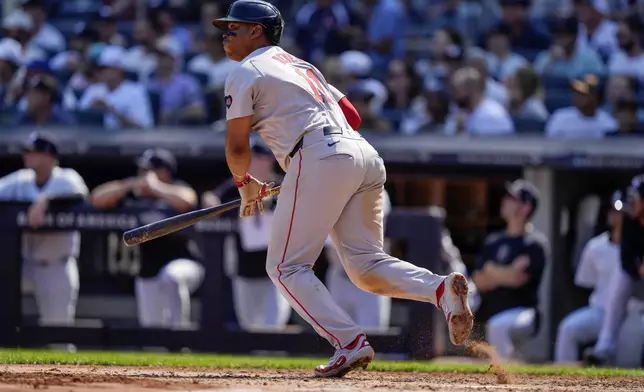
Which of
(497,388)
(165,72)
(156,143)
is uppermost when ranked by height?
(165,72)

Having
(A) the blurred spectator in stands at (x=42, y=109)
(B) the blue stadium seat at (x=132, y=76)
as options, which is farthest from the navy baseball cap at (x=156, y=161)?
(B) the blue stadium seat at (x=132, y=76)

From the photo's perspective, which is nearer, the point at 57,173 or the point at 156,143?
the point at 57,173

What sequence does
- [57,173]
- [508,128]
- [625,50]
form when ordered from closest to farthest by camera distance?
[57,173], [508,128], [625,50]

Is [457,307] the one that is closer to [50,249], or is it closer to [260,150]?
[260,150]

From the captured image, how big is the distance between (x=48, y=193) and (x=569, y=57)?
5.06m

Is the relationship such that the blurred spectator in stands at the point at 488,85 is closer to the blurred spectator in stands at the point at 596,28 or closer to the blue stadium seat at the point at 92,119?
the blurred spectator in stands at the point at 596,28

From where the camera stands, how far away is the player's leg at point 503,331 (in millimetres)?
9594

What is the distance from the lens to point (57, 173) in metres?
10.3

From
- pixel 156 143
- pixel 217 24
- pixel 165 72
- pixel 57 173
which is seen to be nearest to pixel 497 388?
pixel 217 24

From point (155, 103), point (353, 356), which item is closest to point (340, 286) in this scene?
point (155, 103)

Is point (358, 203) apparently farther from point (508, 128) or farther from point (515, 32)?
point (515, 32)

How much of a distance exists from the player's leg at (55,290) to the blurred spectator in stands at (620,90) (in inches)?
191

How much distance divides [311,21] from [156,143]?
275 centimetres

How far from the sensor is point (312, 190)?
17.9ft
